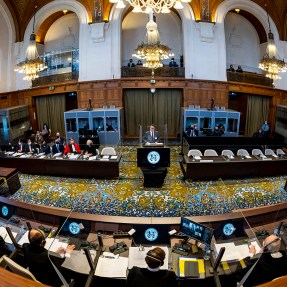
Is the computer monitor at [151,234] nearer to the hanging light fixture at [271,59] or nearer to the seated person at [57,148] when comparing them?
the seated person at [57,148]

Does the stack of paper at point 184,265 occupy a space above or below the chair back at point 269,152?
below

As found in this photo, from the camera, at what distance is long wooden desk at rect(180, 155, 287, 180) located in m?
7.75

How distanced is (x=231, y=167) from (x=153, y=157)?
261 cm

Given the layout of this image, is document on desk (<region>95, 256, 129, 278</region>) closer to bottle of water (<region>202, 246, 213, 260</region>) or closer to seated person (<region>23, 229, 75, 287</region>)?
seated person (<region>23, 229, 75, 287</region>)

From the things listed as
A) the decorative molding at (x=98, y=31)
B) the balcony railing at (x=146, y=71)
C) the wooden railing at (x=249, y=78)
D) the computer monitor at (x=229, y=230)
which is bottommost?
the computer monitor at (x=229, y=230)

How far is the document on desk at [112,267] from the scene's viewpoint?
2756 mm

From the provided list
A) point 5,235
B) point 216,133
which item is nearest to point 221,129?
point 216,133

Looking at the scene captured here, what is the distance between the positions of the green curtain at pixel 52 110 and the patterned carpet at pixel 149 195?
7694 millimetres

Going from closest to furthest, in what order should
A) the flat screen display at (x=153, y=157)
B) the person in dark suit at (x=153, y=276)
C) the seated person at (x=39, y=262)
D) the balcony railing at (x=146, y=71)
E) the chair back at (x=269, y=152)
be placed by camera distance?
the person in dark suit at (x=153, y=276) < the seated person at (x=39, y=262) < the flat screen display at (x=153, y=157) < the chair back at (x=269, y=152) < the balcony railing at (x=146, y=71)

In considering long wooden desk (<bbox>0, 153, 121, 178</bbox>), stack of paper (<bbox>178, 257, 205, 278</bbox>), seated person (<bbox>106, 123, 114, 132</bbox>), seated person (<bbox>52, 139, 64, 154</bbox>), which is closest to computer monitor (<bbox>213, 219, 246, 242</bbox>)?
stack of paper (<bbox>178, 257, 205, 278</bbox>)

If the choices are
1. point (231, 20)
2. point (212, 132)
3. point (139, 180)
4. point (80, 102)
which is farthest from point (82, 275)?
point (231, 20)

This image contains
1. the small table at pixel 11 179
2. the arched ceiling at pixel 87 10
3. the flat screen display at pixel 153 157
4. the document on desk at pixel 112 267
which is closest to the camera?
the document on desk at pixel 112 267

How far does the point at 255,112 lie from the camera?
611 inches

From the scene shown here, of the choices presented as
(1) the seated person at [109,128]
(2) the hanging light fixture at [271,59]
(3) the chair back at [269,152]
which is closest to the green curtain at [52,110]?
(1) the seated person at [109,128]
